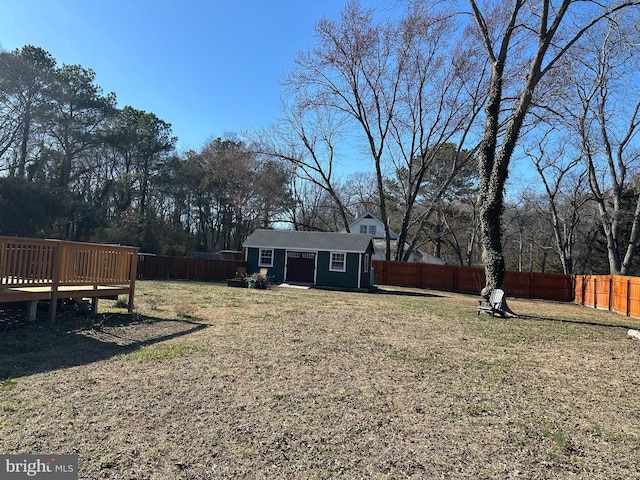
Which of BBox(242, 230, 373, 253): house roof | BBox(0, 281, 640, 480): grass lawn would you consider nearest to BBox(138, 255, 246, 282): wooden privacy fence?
BBox(242, 230, 373, 253): house roof

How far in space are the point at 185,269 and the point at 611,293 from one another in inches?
851

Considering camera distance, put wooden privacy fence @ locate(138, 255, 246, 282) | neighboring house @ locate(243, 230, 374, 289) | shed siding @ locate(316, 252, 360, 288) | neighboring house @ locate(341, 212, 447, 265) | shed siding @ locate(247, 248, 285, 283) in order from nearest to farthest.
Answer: shed siding @ locate(316, 252, 360, 288) → neighboring house @ locate(243, 230, 374, 289) → shed siding @ locate(247, 248, 285, 283) → wooden privacy fence @ locate(138, 255, 246, 282) → neighboring house @ locate(341, 212, 447, 265)

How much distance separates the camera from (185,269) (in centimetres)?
2508

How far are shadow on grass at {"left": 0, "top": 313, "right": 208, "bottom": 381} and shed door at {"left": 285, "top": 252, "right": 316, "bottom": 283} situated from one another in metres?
15.3

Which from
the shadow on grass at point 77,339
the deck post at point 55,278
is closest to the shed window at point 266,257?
the shadow on grass at point 77,339

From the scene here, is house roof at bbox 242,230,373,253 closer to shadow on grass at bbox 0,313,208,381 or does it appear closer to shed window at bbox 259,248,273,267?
shed window at bbox 259,248,273,267

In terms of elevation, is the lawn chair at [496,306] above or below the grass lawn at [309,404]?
above

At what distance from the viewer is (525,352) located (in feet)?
23.5

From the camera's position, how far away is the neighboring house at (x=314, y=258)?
22953 millimetres

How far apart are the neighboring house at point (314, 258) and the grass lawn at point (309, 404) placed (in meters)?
15.1

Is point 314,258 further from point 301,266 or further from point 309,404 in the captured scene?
point 309,404

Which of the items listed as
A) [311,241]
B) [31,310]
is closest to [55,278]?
[31,310]

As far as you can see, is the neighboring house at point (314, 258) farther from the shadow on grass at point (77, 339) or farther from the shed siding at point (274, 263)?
the shadow on grass at point (77, 339)

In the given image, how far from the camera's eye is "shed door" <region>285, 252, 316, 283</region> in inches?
936
